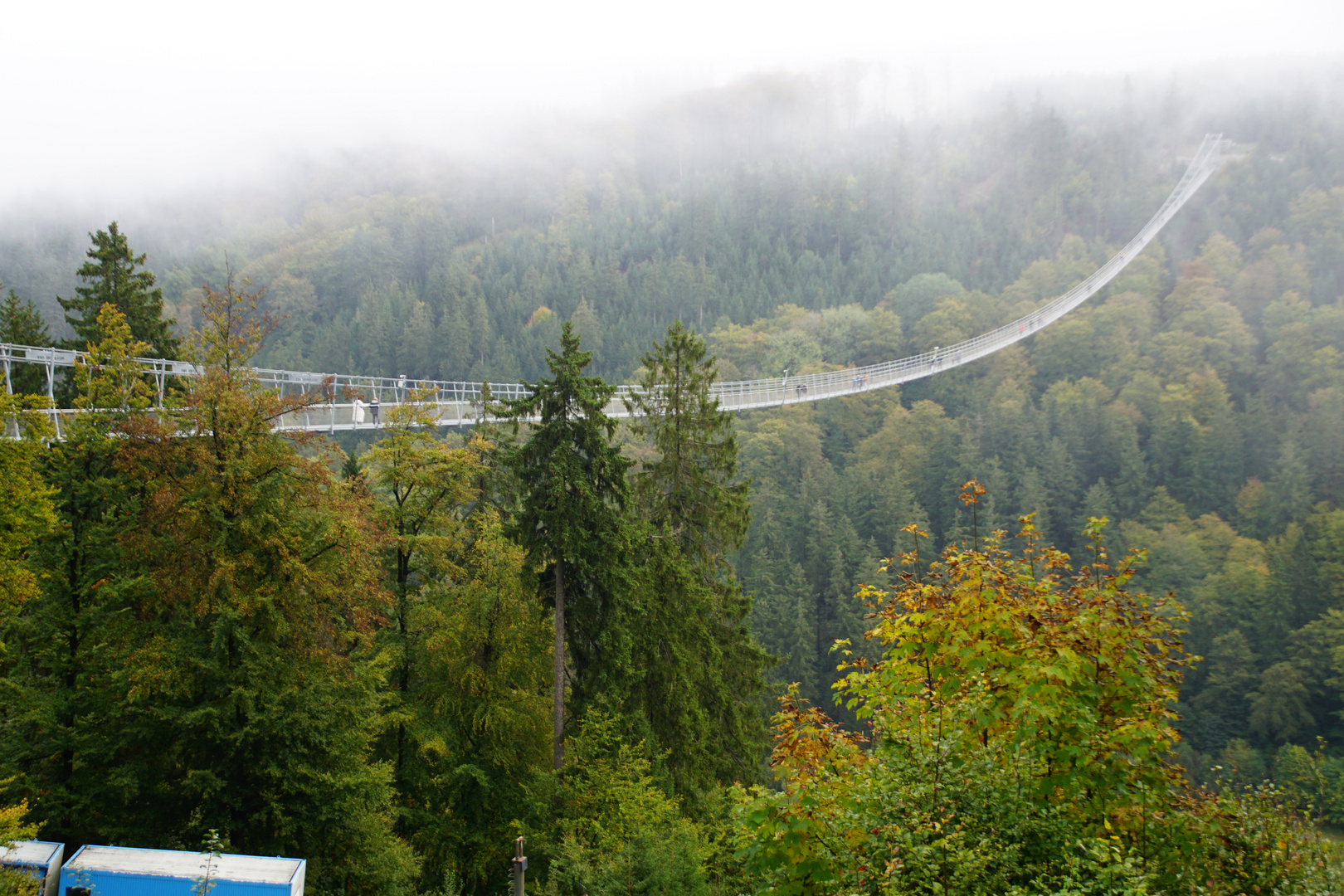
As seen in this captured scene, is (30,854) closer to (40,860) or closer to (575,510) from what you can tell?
(40,860)

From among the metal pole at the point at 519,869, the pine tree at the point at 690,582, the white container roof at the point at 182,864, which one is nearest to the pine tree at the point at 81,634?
→ the white container roof at the point at 182,864

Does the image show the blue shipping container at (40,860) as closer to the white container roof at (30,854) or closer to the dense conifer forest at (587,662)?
the white container roof at (30,854)

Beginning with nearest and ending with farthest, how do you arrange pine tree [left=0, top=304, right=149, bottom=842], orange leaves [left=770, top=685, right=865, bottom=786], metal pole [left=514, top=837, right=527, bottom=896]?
orange leaves [left=770, top=685, right=865, bottom=786]
metal pole [left=514, top=837, right=527, bottom=896]
pine tree [left=0, top=304, right=149, bottom=842]

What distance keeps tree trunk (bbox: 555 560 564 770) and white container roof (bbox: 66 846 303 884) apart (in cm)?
510

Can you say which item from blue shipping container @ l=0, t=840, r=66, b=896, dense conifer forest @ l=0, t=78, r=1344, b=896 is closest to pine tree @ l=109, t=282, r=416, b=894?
dense conifer forest @ l=0, t=78, r=1344, b=896

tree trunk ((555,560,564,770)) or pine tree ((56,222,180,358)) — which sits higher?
pine tree ((56,222,180,358))

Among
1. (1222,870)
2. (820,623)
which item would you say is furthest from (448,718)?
(820,623)

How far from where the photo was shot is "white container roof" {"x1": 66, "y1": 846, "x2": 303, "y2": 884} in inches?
378

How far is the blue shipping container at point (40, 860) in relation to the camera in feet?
32.1

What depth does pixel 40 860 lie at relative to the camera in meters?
9.91

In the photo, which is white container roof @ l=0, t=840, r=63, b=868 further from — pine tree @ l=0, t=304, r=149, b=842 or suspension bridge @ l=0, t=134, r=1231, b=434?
suspension bridge @ l=0, t=134, r=1231, b=434

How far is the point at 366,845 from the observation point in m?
11.6

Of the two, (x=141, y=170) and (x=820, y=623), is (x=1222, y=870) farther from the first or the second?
(x=141, y=170)

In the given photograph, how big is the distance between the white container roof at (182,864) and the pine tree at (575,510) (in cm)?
532
